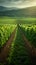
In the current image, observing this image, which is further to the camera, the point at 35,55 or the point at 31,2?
the point at 31,2

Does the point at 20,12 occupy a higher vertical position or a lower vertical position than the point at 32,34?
higher

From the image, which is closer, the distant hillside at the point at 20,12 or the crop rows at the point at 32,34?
the distant hillside at the point at 20,12

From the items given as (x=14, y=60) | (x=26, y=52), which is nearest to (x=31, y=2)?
(x=26, y=52)

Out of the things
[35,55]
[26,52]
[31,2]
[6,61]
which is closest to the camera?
[6,61]

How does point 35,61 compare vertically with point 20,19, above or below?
below

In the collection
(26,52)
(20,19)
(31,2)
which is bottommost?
(26,52)

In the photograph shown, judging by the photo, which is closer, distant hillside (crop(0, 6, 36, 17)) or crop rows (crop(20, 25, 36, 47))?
distant hillside (crop(0, 6, 36, 17))

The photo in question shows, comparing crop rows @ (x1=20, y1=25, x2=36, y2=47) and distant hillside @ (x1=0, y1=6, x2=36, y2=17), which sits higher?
distant hillside @ (x1=0, y1=6, x2=36, y2=17)

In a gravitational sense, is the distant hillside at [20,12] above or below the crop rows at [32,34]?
above

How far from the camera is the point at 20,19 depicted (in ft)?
22.7

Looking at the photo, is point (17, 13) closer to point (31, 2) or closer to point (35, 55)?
point (31, 2)

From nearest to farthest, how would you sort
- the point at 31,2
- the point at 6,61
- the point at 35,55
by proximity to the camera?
the point at 6,61, the point at 35,55, the point at 31,2

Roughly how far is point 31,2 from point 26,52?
1.58 m

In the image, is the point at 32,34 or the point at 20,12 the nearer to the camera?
the point at 20,12
